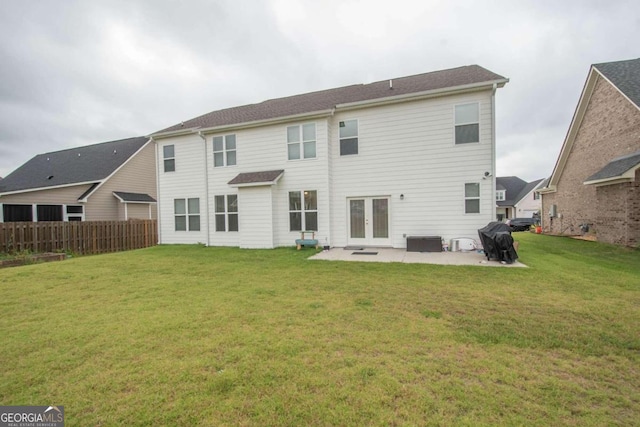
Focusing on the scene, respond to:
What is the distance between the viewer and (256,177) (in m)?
11.3

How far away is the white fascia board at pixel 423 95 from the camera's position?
29.3 ft

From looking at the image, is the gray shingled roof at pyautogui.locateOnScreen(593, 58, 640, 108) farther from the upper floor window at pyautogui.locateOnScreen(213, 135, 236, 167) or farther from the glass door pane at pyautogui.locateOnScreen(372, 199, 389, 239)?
the upper floor window at pyautogui.locateOnScreen(213, 135, 236, 167)

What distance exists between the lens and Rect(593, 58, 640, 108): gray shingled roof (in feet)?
37.7

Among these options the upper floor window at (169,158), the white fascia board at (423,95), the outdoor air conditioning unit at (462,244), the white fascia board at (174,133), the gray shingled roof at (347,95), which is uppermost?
the gray shingled roof at (347,95)

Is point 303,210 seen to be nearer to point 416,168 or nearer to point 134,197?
point 416,168

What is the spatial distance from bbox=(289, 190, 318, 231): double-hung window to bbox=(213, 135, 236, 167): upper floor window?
3.50 meters

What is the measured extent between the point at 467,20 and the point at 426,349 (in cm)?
1375

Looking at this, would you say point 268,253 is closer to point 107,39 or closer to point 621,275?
point 621,275

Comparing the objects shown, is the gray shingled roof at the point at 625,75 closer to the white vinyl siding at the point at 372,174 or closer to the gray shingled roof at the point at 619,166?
the gray shingled roof at the point at 619,166

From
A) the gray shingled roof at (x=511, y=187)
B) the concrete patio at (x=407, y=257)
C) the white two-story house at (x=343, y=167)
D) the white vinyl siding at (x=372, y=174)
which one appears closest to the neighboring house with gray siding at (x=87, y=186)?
the white two-story house at (x=343, y=167)

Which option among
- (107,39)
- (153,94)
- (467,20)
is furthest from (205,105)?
(467,20)

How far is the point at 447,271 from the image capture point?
6.79 m

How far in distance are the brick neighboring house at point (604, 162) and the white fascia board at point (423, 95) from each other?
6911 millimetres

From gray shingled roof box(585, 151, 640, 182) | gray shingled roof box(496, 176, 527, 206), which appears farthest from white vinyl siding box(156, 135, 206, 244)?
gray shingled roof box(496, 176, 527, 206)
